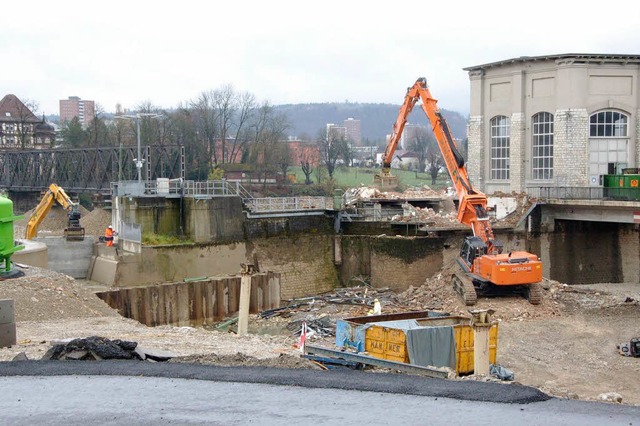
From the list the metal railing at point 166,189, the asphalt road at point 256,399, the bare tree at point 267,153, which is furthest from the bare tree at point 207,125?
the asphalt road at point 256,399

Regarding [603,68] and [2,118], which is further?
[2,118]

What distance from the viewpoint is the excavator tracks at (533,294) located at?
33.5 meters

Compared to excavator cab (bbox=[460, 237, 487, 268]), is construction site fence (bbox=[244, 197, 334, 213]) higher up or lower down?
higher up

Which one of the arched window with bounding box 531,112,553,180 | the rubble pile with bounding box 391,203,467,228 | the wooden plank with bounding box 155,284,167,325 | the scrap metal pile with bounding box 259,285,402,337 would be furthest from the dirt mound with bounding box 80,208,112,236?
the arched window with bounding box 531,112,553,180

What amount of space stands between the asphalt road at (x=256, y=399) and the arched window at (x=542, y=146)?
1283 inches

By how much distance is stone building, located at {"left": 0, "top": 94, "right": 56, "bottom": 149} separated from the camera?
108m

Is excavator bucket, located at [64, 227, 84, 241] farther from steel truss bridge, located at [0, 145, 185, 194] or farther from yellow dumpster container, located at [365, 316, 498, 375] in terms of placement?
yellow dumpster container, located at [365, 316, 498, 375]

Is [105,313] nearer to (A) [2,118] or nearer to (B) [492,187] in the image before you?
(B) [492,187]

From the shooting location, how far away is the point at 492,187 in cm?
4934

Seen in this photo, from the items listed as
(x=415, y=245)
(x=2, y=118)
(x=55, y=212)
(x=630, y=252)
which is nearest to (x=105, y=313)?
(x=415, y=245)

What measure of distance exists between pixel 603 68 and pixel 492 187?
914cm

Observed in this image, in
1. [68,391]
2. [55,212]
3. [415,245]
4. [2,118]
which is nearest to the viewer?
[68,391]

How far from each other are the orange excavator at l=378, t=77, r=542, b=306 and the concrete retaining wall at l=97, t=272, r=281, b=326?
816 cm

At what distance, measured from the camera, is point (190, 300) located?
1328 inches
